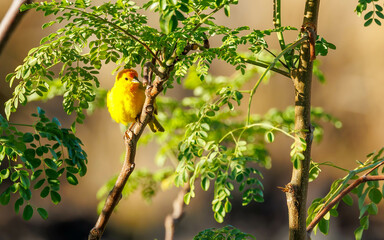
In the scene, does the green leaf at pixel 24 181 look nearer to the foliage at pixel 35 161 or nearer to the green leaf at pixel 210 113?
the foliage at pixel 35 161

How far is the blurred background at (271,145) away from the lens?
316cm

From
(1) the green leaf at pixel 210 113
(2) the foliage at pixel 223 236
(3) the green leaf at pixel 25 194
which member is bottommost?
(2) the foliage at pixel 223 236

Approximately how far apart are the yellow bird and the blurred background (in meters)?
1.73

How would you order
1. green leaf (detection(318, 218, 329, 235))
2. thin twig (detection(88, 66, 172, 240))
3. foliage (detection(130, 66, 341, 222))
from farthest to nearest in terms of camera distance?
green leaf (detection(318, 218, 329, 235)), foliage (detection(130, 66, 341, 222)), thin twig (detection(88, 66, 172, 240))

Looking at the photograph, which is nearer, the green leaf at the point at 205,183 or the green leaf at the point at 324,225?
the green leaf at the point at 205,183

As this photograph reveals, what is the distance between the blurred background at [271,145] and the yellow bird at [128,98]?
1.73m

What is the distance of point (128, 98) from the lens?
1307 mm

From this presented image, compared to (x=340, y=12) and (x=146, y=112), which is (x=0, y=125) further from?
(x=340, y=12)

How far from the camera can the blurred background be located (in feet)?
10.4

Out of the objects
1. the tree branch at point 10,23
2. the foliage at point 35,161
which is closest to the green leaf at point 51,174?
the foliage at point 35,161

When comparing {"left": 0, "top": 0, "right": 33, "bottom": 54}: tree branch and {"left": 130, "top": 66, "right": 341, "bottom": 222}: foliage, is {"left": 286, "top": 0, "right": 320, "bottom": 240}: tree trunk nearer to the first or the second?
{"left": 130, "top": 66, "right": 341, "bottom": 222}: foliage

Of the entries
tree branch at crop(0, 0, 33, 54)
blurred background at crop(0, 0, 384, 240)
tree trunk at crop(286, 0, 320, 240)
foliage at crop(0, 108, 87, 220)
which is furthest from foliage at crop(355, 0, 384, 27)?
blurred background at crop(0, 0, 384, 240)

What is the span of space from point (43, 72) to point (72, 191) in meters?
2.69

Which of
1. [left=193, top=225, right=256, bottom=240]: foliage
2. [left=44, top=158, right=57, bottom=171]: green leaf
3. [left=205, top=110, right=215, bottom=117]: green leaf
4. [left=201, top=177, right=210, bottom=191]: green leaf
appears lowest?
[left=193, top=225, right=256, bottom=240]: foliage
